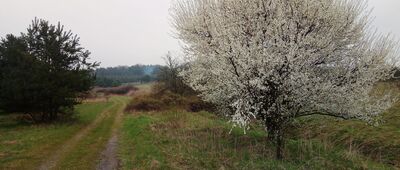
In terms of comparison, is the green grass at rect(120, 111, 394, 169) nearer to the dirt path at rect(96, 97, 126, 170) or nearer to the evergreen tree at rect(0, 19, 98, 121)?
the dirt path at rect(96, 97, 126, 170)

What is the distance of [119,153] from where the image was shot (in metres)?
19.0

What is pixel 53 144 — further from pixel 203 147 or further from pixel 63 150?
pixel 203 147

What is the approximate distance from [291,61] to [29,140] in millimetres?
17075

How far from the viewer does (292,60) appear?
47.1 ft

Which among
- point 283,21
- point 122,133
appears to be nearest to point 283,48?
point 283,21

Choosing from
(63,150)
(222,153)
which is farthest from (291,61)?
(63,150)

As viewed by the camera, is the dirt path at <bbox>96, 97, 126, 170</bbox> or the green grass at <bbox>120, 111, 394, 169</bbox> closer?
the green grass at <bbox>120, 111, 394, 169</bbox>

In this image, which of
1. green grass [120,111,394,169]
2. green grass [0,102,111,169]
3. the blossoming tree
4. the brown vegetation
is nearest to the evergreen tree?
Result: green grass [0,102,111,169]

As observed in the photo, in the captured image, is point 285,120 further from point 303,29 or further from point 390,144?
point 390,144

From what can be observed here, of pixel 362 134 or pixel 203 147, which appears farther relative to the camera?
pixel 362 134

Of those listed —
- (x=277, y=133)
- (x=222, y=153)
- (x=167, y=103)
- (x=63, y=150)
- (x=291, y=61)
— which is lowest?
(x=63, y=150)

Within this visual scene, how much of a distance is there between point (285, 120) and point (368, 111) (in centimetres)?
458

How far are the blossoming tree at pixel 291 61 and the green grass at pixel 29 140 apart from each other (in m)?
9.08

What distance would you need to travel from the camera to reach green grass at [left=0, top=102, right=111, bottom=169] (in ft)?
57.0
